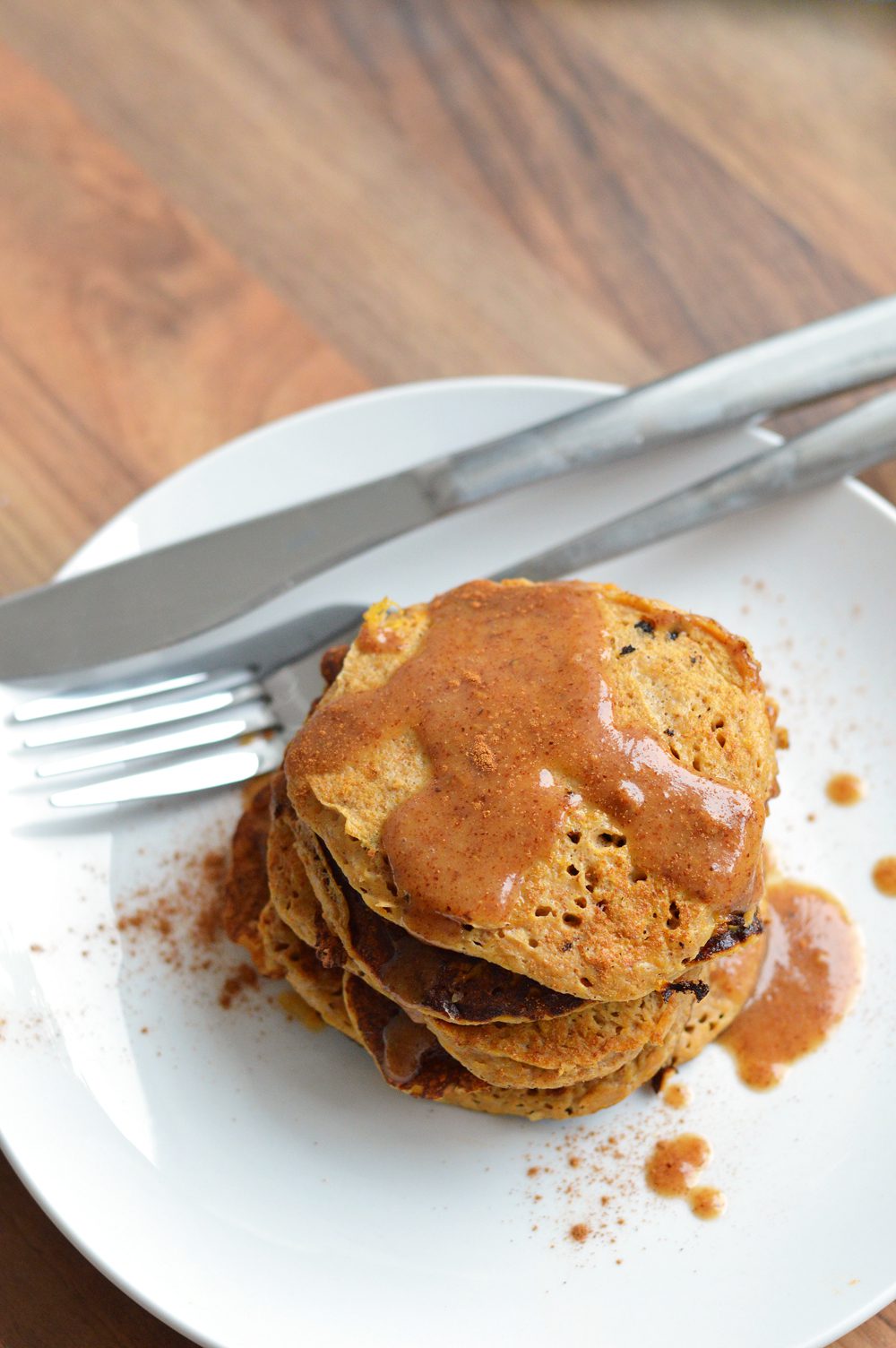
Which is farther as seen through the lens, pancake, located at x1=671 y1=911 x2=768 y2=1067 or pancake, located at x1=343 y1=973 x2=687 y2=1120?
pancake, located at x1=671 y1=911 x2=768 y2=1067

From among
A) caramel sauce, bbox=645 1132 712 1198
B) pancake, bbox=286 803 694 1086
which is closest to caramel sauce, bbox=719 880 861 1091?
caramel sauce, bbox=645 1132 712 1198

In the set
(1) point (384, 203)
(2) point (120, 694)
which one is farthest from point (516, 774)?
(1) point (384, 203)

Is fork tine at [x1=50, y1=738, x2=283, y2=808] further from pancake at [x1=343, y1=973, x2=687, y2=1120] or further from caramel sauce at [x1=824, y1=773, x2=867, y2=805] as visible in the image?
caramel sauce at [x1=824, y1=773, x2=867, y2=805]

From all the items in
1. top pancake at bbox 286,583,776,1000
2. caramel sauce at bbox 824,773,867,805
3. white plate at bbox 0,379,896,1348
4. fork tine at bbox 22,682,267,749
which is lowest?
white plate at bbox 0,379,896,1348

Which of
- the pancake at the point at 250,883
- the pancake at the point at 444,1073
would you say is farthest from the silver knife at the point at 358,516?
the pancake at the point at 444,1073

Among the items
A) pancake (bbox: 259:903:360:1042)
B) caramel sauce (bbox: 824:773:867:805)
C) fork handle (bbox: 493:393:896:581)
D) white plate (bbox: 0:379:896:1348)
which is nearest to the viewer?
white plate (bbox: 0:379:896:1348)

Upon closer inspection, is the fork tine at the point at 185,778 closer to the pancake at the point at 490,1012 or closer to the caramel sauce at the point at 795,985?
the pancake at the point at 490,1012

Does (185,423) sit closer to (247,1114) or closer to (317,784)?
(317,784)
